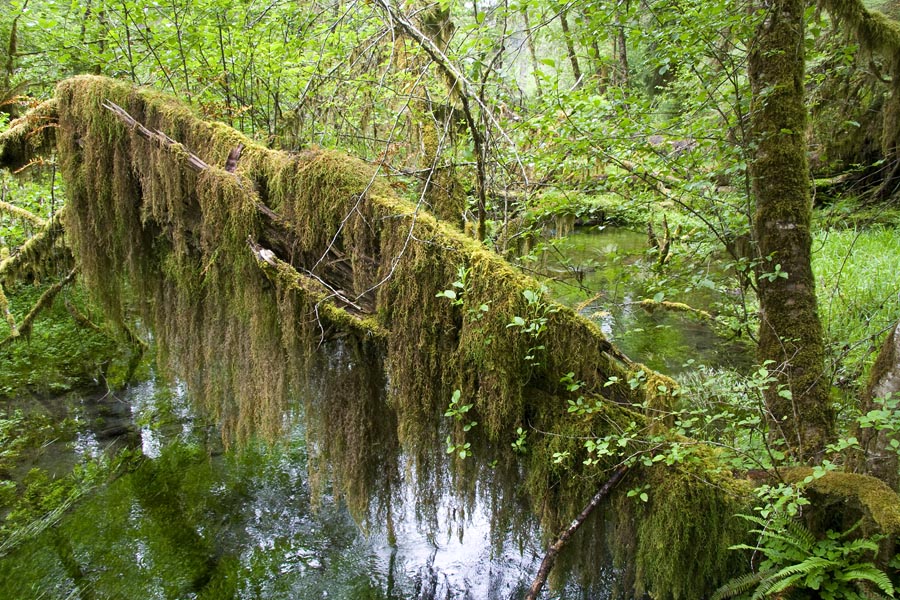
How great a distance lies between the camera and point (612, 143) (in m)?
4.86

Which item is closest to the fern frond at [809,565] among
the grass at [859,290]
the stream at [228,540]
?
the stream at [228,540]

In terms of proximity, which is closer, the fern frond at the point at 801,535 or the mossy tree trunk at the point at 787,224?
the fern frond at the point at 801,535

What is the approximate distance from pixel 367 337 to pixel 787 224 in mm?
3208

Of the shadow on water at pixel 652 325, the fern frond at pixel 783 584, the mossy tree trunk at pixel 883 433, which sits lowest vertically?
the shadow on water at pixel 652 325

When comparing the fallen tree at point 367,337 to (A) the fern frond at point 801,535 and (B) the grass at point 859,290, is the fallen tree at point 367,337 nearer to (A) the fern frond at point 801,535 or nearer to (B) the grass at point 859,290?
(A) the fern frond at point 801,535

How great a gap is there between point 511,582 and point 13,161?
6.85m

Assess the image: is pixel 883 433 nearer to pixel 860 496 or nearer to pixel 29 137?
pixel 860 496

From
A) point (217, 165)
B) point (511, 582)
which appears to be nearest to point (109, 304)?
point (217, 165)

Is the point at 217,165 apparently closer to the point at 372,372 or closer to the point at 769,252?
the point at 372,372

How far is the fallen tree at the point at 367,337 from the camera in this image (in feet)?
9.31

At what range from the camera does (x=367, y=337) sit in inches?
132

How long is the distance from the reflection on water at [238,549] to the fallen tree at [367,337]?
43.7 inches

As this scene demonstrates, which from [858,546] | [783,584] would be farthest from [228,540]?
[858,546]

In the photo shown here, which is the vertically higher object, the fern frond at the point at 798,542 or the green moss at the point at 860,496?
the green moss at the point at 860,496
